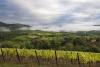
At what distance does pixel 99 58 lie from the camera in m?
86.4

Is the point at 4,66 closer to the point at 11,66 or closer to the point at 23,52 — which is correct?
the point at 11,66

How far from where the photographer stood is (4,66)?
149 ft

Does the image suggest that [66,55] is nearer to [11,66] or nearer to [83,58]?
[83,58]

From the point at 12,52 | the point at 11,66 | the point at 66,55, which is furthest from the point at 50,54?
the point at 11,66

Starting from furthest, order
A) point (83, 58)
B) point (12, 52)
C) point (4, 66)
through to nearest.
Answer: point (12, 52) → point (83, 58) → point (4, 66)

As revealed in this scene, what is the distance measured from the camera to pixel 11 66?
4662cm

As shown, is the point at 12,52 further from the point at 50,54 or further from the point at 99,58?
the point at 99,58

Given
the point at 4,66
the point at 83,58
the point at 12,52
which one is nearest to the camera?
the point at 4,66

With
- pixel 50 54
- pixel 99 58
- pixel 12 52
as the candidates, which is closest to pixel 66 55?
pixel 50 54

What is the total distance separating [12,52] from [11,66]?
118 feet

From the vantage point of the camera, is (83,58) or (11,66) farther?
(83,58)

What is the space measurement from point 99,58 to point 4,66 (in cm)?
4681

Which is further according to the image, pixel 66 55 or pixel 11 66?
pixel 66 55

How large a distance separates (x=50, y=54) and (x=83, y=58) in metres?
13.3
